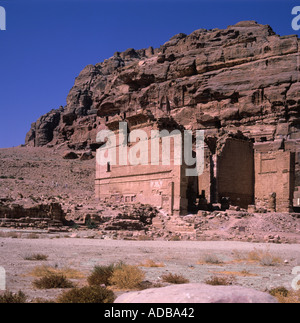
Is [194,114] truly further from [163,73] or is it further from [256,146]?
[256,146]

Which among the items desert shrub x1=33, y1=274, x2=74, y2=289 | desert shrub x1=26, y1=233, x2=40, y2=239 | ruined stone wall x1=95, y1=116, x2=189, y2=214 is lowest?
desert shrub x1=26, y1=233, x2=40, y2=239

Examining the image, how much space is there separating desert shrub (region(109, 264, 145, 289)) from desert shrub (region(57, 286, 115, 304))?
116 cm

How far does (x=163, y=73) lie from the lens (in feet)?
212

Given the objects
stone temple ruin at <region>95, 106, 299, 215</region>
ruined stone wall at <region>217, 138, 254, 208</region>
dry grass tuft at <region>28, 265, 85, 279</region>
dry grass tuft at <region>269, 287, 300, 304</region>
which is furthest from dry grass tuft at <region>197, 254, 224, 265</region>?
ruined stone wall at <region>217, 138, 254, 208</region>

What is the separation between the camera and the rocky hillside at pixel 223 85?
167 ft

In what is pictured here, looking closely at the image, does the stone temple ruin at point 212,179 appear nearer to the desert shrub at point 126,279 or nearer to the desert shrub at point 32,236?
the desert shrub at point 32,236

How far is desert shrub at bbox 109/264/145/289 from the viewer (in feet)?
23.0

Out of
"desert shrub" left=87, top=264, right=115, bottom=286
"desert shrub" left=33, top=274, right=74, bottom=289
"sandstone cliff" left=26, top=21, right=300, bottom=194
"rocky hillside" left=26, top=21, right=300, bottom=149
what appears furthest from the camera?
"rocky hillside" left=26, top=21, right=300, bottom=149

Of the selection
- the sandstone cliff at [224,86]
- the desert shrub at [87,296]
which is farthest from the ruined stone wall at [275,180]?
the desert shrub at [87,296]

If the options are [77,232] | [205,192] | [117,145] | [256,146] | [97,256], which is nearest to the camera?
[97,256]

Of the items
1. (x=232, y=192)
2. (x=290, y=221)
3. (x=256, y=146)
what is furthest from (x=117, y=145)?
(x=256, y=146)

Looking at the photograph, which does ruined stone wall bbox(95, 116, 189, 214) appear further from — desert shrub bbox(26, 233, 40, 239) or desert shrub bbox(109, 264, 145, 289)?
desert shrub bbox(109, 264, 145, 289)

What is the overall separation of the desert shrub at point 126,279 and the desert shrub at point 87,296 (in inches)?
45.8
